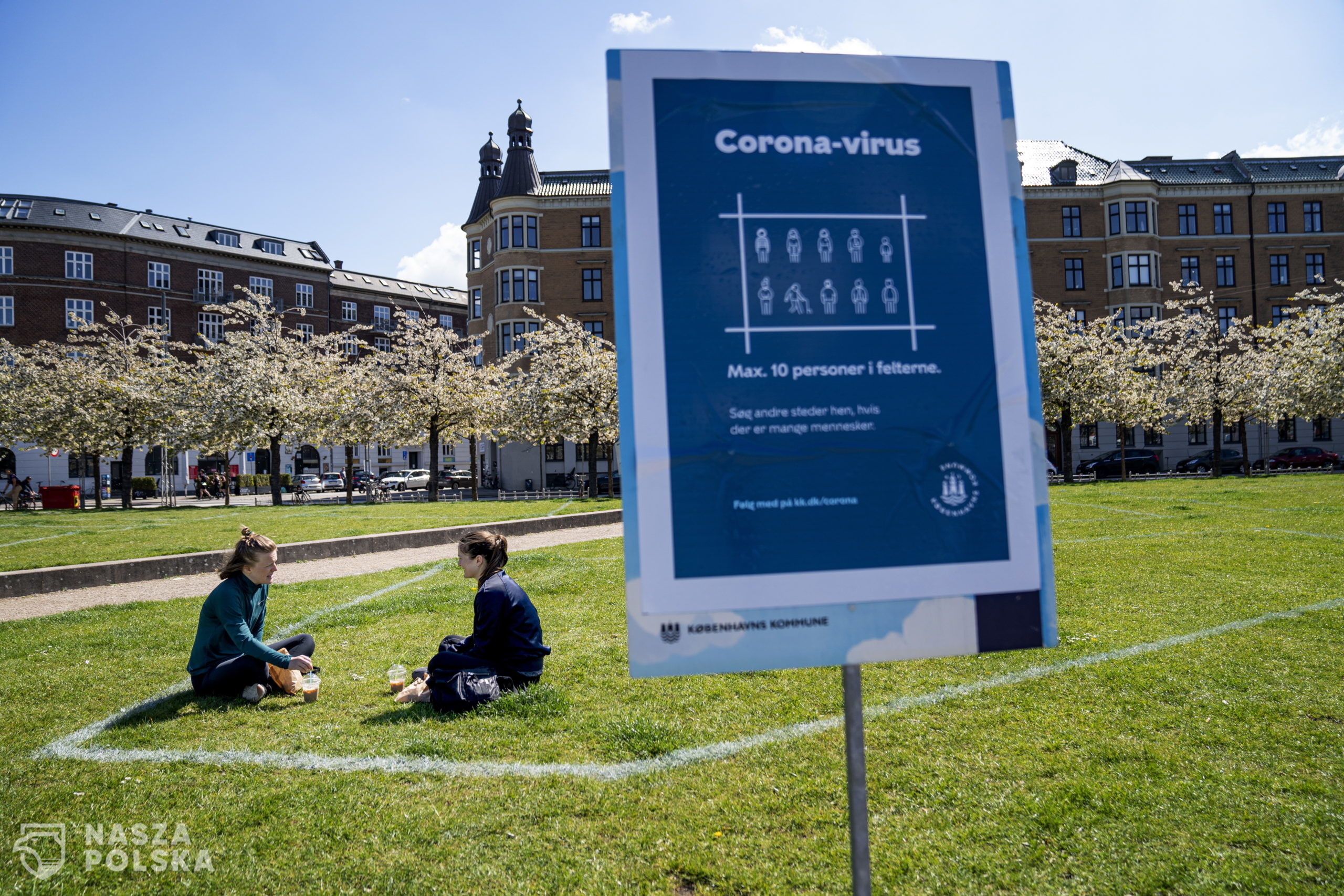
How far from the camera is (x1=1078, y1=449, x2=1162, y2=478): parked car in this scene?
44.9 m

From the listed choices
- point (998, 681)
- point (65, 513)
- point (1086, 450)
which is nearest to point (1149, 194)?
point (1086, 450)

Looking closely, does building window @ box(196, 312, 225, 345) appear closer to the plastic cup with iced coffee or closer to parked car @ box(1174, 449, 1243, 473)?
the plastic cup with iced coffee

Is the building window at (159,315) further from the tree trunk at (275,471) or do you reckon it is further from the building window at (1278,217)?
the building window at (1278,217)

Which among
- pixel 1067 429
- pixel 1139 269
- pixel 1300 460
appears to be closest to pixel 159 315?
pixel 1067 429

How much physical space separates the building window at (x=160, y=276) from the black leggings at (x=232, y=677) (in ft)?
233

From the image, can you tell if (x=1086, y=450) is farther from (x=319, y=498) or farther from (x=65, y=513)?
(x=65, y=513)

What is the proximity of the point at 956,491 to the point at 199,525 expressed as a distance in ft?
79.2

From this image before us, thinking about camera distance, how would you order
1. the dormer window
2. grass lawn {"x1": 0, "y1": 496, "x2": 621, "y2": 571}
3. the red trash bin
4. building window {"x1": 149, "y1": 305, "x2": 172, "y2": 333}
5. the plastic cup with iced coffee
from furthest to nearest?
building window {"x1": 149, "y1": 305, "x2": 172, "y2": 333} → the dormer window → the red trash bin → grass lawn {"x1": 0, "y1": 496, "x2": 621, "y2": 571} → the plastic cup with iced coffee

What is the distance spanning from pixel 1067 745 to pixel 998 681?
124 cm

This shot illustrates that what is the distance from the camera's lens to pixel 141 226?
64.8 meters

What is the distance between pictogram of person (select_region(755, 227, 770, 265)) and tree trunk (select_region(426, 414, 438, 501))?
114ft

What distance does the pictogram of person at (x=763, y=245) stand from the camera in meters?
2.32

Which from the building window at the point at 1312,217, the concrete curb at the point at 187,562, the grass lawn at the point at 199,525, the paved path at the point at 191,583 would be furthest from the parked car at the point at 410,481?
the building window at the point at 1312,217

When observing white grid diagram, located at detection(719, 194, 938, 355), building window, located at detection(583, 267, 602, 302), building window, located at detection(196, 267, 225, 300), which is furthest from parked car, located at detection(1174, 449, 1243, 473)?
building window, located at detection(196, 267, 225, 300)
